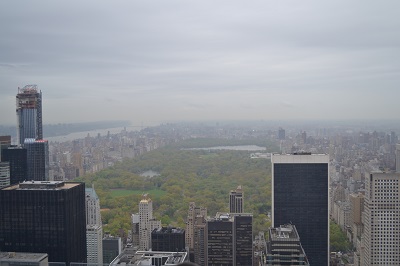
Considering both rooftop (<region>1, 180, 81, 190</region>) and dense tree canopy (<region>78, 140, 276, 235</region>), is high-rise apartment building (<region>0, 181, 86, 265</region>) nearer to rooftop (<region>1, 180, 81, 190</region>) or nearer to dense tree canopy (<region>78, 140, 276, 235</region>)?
rooftop (<region>1, 180, 81, 190</region>)

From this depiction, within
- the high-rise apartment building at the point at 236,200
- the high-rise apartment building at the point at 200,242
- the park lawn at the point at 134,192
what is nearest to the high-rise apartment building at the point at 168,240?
the high-rise apartment building at the point at 200,242

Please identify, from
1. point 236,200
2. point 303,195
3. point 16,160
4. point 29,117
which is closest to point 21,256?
point 16,160

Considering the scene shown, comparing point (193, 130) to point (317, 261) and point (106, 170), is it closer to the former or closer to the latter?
point (106, 170)

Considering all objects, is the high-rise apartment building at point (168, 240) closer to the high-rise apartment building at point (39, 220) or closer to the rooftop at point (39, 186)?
the high-rise apartment building at point (39, 220)

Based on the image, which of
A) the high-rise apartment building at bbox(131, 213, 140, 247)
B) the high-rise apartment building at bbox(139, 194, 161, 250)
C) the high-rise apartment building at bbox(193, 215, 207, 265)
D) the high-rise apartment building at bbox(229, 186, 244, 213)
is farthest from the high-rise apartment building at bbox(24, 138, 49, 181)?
the high-rise apartment building at bbox(229, 186, 244, 213)

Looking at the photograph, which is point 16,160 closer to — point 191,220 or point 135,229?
point 135,229

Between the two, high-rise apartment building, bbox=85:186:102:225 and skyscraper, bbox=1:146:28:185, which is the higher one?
skyscraper, bbox=1:146:28:185
